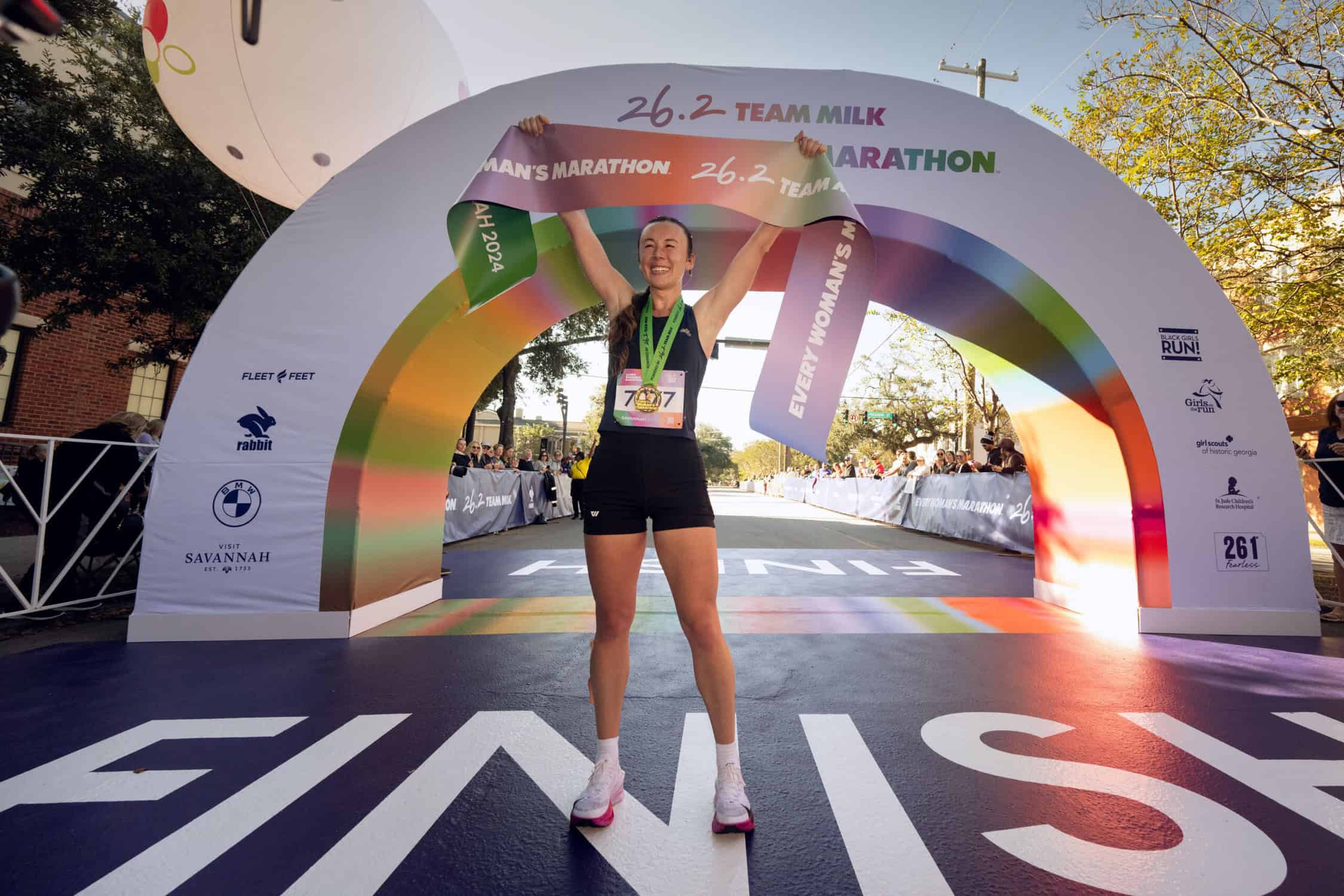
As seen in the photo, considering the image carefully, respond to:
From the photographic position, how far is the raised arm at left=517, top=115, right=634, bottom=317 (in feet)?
7.62

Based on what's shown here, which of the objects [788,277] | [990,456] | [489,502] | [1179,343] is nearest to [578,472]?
[489,502]

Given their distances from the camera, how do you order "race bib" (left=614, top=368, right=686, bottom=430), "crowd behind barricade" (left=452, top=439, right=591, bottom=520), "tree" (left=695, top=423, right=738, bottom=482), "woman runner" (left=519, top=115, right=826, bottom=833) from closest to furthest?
"woman runner" (left=519, top=115, right=826, bottom=833) < "race bib" (left=614, top=368, right=686, bottom=430) < "crowd behind barricade" (left=452, top=439, right=591, bottom=520) < "tree" (left=695, top=423, right=738, bottom=482)

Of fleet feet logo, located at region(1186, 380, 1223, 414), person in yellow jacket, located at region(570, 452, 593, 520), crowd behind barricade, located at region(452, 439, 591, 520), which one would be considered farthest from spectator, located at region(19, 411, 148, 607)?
person in yellow jacket, located at region(570, 452, 593, 520)

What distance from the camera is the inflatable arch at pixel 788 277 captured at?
14.1 ft

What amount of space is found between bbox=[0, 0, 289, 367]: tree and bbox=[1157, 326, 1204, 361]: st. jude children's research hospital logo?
10.6m

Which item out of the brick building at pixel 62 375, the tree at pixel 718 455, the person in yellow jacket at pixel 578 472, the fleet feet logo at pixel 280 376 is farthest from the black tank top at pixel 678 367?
the tree at pixel 718 455

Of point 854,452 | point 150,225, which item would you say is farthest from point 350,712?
point 854,452

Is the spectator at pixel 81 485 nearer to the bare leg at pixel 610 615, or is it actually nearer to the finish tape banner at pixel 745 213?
the finish tape banner at pixel 745 213

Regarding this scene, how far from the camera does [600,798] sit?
6.63ft

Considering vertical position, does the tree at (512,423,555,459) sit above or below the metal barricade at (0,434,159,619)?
above

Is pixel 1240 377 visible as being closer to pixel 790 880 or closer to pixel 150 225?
pixel 790 880

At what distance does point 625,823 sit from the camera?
202 cm

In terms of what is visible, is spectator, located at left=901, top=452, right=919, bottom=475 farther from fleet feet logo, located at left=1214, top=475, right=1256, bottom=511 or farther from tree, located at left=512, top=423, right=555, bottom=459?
tree, located at left=512, top=423, right=555, bottom=459

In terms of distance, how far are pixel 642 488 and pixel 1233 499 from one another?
4846 millimetres
